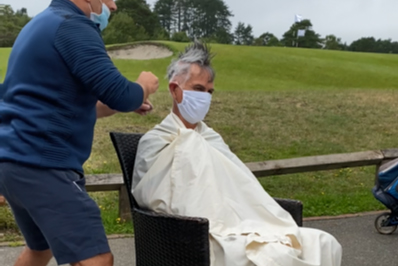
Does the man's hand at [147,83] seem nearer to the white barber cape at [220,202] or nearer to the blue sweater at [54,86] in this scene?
the blue sweater at [54,86]

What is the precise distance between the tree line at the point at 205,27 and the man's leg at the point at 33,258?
4362 cm

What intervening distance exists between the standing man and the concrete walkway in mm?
1702

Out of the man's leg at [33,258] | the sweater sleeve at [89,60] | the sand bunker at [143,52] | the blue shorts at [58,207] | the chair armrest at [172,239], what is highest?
the sweater sleeve at [89,60]

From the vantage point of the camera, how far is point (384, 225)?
13.9 ft

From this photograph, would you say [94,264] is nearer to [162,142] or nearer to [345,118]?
[162,142]

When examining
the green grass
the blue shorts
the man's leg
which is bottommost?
the green grass

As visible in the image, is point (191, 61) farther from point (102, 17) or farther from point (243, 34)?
point (243, 34)

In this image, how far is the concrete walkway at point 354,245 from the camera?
12.0 ft

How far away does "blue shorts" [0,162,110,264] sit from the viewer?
6.09ft

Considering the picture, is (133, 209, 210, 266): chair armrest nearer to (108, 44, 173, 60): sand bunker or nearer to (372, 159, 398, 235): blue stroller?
(372, 159, 398, 235): blue stroller

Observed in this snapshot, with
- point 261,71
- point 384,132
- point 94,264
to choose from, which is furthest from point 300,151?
point 261,71

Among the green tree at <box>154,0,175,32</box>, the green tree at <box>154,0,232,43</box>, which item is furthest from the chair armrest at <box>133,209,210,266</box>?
the green tree at <box>154,0,175,32</box>

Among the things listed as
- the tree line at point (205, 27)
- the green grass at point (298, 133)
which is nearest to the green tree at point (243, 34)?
the tree line at point (205, 27)

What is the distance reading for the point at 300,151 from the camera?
7.73 meters
